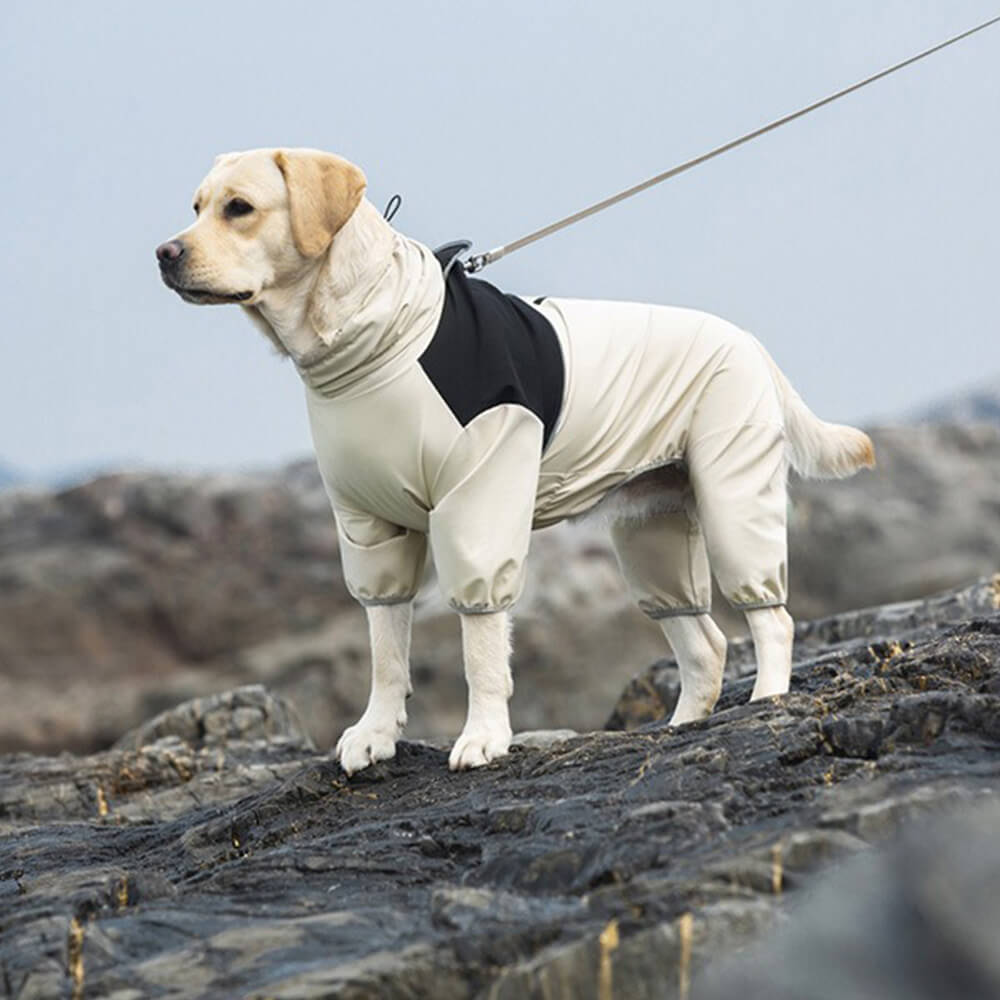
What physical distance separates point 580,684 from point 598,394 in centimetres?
888

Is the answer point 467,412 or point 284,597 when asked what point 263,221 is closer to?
point 467,412

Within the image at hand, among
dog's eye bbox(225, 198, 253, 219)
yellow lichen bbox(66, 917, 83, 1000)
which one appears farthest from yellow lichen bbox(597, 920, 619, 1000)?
dog's eye bbox(225, 198, 253, 219)

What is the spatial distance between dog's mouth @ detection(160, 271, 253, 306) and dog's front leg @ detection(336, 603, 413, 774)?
1260mm

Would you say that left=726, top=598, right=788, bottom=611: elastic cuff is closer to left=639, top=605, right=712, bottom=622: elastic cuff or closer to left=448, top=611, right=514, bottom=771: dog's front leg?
left=639, top=605, right=712, bottom=622: elastic cuff

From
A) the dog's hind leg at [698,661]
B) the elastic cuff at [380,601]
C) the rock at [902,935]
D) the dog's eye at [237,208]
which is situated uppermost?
the dog's eye at [237,208]

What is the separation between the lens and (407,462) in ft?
17.1

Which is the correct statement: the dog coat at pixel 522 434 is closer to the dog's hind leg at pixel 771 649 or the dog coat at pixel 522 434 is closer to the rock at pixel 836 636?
the dog's hind leg at pixel 771 649

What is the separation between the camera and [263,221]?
5.14m

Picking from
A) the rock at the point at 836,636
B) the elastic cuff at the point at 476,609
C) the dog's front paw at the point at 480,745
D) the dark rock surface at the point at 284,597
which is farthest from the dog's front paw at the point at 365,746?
the dark rock surface at the point at 284,597

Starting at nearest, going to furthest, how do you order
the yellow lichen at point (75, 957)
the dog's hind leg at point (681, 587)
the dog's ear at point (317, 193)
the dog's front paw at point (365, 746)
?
the yellow lichen at point (75, 957) → the dog's ear at point (317, 193) → the dog's front paw at point (365, 746) → the dog's hind leg at point (681, 587)

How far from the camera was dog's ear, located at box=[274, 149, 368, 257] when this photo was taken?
5.13 meters

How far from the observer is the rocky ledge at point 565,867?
9.37 feet

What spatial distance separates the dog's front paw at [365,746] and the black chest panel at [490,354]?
4.04 ft

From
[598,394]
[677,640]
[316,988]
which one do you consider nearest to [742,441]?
[598,394]
